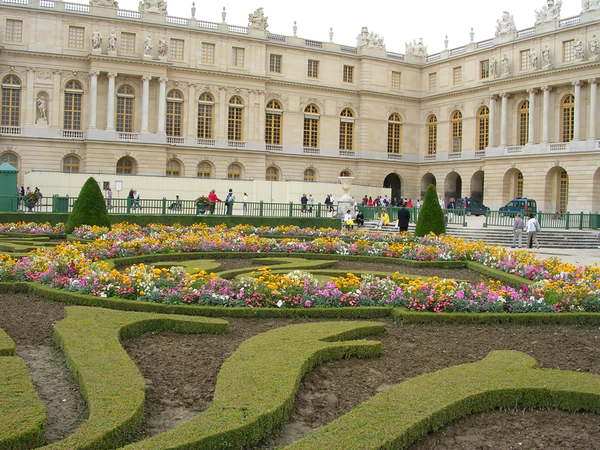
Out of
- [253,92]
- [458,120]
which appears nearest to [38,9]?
[253,92]

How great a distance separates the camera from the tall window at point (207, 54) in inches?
2055

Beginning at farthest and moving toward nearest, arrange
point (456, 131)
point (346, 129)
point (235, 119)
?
point (346, 129), point (456, 131), point (235, 119)

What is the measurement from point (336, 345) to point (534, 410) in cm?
250

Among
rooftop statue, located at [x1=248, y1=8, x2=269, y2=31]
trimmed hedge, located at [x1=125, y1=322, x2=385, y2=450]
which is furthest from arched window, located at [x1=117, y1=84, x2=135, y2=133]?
trimmed hedge, located at [x1=125, y1=322, x2=385, y2=450]

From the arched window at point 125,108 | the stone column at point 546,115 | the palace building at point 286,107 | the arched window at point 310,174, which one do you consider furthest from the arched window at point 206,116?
the stone column at point 546,115

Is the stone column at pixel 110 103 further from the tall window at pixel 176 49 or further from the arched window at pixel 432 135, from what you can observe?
the arched window at pixel 432 135

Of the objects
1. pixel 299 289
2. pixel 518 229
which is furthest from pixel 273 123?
pixel 299 289

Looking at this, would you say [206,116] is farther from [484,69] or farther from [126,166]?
[484,69]

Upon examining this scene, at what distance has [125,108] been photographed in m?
50.0

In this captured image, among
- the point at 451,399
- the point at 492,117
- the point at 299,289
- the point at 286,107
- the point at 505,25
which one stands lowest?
the point at 451,399

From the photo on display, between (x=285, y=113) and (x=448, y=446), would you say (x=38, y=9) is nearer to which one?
(x=285, y=113)

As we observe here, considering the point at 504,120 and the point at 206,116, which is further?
the point at 206,116

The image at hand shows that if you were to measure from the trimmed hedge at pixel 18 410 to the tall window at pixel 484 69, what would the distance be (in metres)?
53.2

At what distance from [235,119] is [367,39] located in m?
14.9
